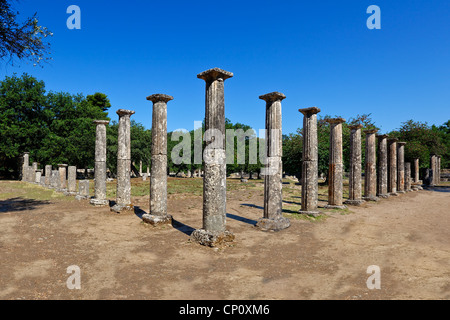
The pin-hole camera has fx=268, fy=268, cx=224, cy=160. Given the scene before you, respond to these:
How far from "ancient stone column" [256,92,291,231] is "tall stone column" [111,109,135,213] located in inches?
249

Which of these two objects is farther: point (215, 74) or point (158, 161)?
point (158, 161)

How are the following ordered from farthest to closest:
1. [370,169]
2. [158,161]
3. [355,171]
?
[370,169] < [355,171] < [158,161]

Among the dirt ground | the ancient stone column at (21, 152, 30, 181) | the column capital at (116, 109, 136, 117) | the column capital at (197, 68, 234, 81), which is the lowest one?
the dirt ground

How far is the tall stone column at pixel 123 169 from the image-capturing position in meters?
12.4

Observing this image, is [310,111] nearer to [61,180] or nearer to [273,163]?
[273,163]

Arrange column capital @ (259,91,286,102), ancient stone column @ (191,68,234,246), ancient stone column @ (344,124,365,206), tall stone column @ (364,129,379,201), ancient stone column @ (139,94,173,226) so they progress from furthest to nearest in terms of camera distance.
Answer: tall stone column @ (364,129,379,201), ancient stone column @ (344,124,365,206), ancient stone column @ (139,94,173,226), column capital @ (259,91,286,102), ancient stone column @ (191,68,234,246)

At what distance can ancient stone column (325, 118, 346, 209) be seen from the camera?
14.0 m

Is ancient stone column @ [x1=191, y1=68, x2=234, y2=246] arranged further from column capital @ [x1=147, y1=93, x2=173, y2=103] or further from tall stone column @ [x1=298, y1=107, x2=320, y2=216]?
tall stone column @ [x1=298, y1=107, x2=320, y2=216]

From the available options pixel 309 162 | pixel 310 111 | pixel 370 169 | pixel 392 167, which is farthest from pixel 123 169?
pixel 392 167

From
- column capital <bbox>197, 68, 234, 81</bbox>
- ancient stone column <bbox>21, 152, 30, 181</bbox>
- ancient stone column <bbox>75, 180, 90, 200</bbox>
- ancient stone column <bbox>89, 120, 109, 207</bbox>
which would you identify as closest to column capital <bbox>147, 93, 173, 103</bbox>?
column capital <bbox>197, 68, 234, 81</bbox>

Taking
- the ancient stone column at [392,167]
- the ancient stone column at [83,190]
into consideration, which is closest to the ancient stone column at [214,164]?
the ancient stone column at [83,190]

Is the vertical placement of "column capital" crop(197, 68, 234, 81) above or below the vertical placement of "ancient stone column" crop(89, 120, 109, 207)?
above

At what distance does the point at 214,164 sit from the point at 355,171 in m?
11.4

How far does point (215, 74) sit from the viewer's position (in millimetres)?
8125
